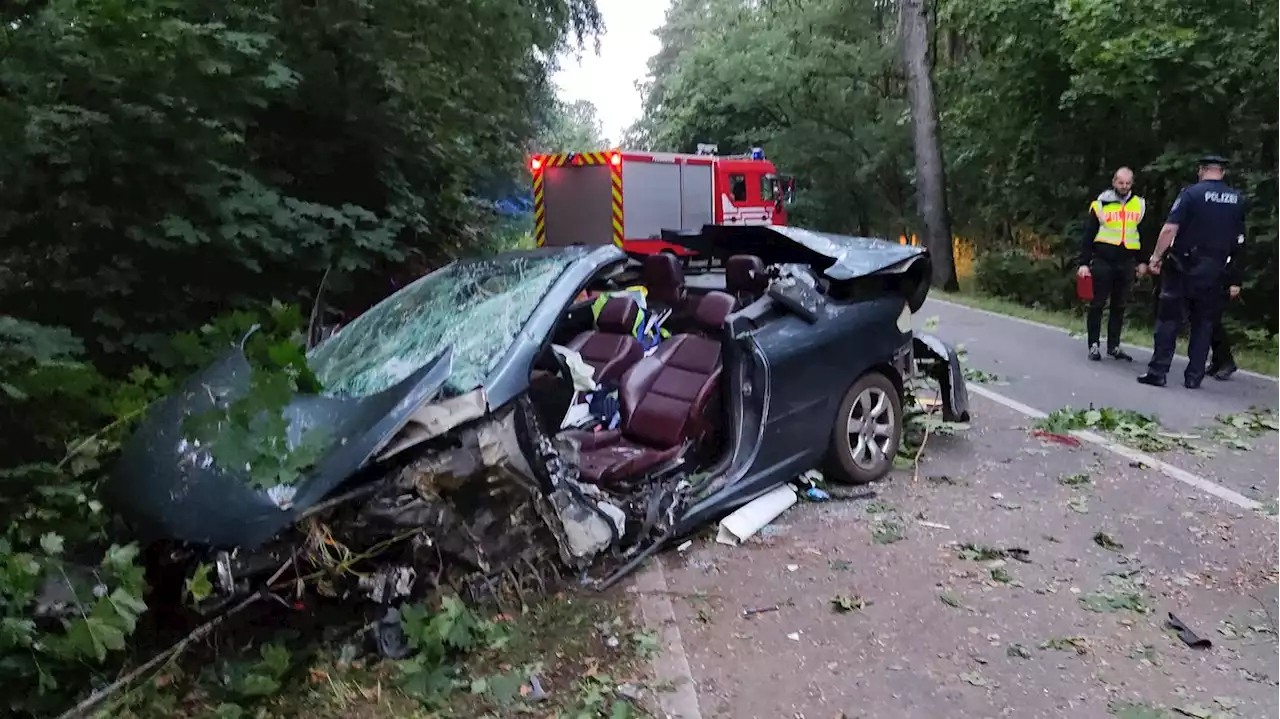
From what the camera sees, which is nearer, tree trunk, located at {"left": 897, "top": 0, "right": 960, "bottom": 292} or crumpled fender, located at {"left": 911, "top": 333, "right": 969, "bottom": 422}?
crumpled fender, located at {"left": 911, "top": 333, "right": 969, "bottom": 422}

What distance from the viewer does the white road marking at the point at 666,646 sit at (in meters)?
3.25

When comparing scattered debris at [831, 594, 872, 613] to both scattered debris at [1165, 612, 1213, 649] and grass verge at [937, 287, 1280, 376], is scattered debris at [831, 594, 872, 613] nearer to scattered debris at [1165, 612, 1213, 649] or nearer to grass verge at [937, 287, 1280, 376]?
scattered debris at [1165, 612, 1213, 649]

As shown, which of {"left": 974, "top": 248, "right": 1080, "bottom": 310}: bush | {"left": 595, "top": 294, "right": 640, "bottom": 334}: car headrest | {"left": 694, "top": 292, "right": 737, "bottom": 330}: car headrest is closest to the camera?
{"left": 694, "top": 292, "right": 737, "bottom": 330}: car headrest

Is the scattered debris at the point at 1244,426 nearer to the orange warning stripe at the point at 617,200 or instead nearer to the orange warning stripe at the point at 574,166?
the orange warning stripe at the point at 574,166

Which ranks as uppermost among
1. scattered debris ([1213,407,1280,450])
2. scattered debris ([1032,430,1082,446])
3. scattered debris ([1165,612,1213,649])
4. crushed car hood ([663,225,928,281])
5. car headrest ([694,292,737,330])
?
crushed car hood ([663,225,928,281])

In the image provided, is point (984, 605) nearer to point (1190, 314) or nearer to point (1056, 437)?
point (1056, 437)

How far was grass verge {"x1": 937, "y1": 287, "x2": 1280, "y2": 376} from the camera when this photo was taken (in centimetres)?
938

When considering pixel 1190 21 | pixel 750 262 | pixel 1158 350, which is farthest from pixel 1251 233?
pixel 750 262

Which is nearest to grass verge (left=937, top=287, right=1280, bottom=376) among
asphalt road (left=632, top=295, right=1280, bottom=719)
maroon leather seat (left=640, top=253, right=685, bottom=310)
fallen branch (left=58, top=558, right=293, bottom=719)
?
asphalt road (left=632, top=295, right=1280, bottom=719)

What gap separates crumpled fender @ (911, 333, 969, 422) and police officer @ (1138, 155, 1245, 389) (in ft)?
8.96

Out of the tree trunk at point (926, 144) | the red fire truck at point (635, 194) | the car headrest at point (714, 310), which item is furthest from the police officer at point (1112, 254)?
the tree trunk at point (926, 144)

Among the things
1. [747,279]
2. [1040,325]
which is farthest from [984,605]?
[1040,325]

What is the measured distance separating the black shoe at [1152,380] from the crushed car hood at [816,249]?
11.3 feet

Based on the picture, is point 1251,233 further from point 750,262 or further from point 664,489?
point 664,489
